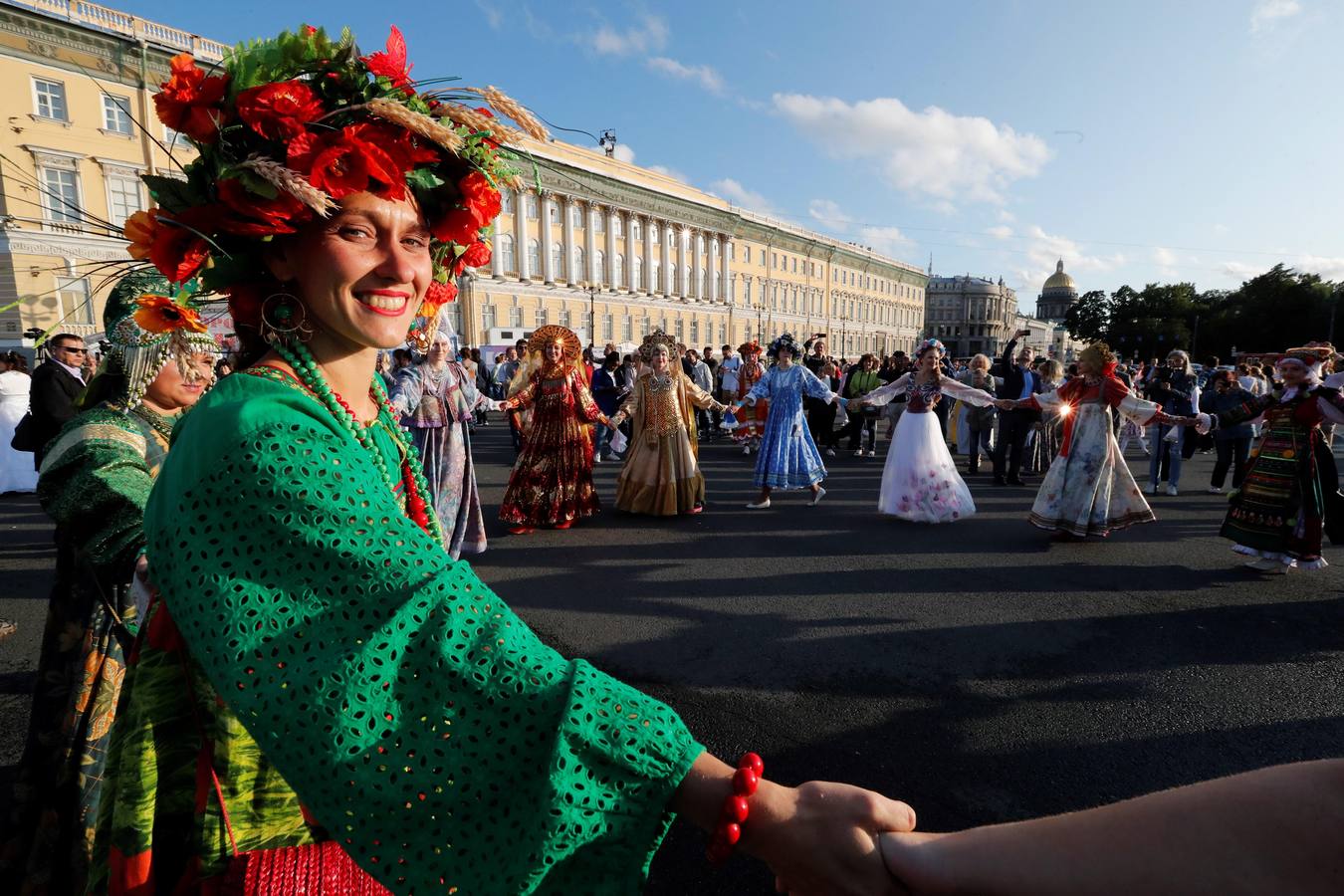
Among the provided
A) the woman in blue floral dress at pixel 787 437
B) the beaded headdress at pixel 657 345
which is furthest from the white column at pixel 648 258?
the beaded headdress at pixel 657 345

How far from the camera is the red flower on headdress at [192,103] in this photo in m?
1.39

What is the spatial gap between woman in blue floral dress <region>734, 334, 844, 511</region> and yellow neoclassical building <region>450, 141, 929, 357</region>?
22983 millimetres

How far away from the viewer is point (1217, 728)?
3.43 metres

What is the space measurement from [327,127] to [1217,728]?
4492 mm

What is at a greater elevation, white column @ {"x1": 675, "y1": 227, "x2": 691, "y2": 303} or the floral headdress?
white column @ {"x1": 675, "y1": 227, "x2": 691, "y2": 303}

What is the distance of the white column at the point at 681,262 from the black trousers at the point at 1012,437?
5717 centimetres

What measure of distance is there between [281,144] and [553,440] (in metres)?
6.76

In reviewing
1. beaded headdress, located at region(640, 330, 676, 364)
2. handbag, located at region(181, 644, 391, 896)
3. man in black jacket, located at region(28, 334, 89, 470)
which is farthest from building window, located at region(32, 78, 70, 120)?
handbag, located at region(181, 644, 391, 896)

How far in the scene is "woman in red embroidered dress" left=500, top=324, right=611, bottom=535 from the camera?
25.6ft

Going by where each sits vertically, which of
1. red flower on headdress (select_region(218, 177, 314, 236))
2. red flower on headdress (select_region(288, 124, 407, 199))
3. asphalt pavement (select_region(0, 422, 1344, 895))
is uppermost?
red flower on headdress (select_region(288, 124, 407, 199))

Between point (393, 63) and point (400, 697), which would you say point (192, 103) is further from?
point (400, 697)

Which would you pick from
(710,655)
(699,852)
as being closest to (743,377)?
(710,655)

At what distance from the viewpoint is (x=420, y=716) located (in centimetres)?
85

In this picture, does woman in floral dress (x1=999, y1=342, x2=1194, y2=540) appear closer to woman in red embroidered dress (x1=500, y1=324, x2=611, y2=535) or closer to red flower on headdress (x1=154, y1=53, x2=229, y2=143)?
woman in red embroidered dress (x1=500, y1=324, x2=611, y2=535)
